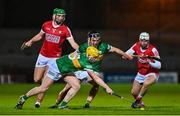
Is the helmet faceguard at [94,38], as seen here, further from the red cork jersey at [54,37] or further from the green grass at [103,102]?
the green grass at [103,102]

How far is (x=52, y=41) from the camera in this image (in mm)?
19906

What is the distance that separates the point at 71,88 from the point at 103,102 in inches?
195

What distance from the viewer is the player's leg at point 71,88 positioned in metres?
18.3

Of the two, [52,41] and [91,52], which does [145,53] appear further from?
[52,41]

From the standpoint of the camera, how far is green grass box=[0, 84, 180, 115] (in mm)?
17766

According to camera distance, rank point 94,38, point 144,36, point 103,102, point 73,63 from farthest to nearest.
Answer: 1. point 103,102
2. point 144,36
3. point 94,38
4. point 73,63

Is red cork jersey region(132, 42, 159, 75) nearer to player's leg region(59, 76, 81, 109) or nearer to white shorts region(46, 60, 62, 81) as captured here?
player's leg region(59, 76, 81, 109)

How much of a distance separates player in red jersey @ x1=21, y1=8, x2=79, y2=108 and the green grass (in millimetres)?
1029

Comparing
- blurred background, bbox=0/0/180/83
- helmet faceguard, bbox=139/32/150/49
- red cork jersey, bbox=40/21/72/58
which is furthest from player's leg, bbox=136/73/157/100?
blurred background, bbox=0/0/180/83

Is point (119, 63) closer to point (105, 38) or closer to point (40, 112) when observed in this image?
point (105, 38)

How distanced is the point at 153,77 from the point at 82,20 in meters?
22.5

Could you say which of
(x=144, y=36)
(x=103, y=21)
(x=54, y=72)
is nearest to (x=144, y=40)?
(x=144, y=36)
